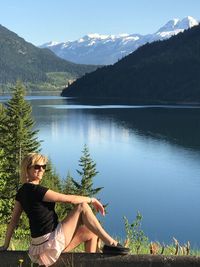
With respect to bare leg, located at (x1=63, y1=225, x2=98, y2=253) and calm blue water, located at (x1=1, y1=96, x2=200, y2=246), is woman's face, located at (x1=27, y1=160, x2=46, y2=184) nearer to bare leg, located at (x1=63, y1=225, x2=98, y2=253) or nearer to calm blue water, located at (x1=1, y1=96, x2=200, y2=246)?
bare leg, located at (x1=63, y1=225, x2=98, y2=253)

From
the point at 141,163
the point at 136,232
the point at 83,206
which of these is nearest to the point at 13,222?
the point at 83,206

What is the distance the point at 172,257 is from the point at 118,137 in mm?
110409

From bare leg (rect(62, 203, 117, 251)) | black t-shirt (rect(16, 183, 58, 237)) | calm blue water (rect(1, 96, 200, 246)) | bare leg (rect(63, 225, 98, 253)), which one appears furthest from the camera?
calm blue water (rect(1, 96, 200, 246))

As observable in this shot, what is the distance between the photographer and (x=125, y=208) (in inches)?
2196

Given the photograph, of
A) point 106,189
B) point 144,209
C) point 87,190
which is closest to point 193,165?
point 106,189

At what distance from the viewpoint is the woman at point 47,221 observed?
6984 mm

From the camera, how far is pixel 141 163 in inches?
3300

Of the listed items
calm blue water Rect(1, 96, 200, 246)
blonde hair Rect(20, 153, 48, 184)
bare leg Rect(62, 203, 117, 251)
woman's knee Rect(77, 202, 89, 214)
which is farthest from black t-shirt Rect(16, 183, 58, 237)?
calm blue water Rect(1, 96, 200, 246)

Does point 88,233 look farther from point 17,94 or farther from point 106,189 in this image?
point 106,189

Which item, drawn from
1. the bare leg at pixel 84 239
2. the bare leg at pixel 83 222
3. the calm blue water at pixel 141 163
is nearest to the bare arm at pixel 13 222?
the bare leg at pixel 83 222

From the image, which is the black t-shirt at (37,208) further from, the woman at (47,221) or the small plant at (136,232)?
the small plant at (136,232)

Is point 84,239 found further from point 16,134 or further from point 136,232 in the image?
point 16,134

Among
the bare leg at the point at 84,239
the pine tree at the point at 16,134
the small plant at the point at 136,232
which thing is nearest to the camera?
the bare leg at the point at 84,239

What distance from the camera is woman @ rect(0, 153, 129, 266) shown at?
698cm
